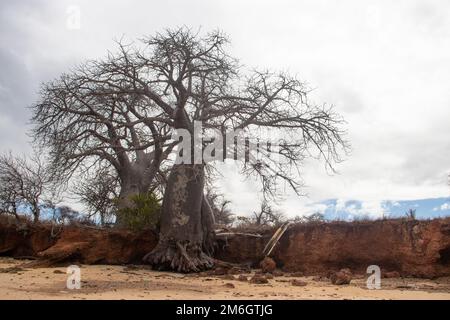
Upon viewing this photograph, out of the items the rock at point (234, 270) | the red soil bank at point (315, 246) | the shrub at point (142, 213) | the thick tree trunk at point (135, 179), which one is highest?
the thick tree trunk at point (135, 179)

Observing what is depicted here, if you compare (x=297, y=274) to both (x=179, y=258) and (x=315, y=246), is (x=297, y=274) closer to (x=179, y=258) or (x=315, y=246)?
(x=315, y=246)

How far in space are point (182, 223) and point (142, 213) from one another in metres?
1.51

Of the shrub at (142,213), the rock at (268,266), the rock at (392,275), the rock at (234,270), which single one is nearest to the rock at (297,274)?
the rock at (268,266)

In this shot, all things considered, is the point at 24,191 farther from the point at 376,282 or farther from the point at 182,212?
the point at 376,282

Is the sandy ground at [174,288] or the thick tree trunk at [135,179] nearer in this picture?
the sandy ground at [174,288]

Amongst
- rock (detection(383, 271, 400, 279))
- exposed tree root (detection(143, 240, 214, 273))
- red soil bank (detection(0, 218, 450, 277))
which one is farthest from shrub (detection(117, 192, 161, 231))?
rock (detection(383, 271, 400, 279))

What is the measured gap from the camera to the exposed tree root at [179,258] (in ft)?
33.8

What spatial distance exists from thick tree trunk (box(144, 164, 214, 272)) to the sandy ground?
80 cm

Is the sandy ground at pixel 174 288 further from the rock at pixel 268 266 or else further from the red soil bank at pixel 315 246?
Answer: the rock at pixel 268 266

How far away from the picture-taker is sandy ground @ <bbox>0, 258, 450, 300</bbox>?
20.7 feet

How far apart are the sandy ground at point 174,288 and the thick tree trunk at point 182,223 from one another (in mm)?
798

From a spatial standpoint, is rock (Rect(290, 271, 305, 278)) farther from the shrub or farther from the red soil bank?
the shrub

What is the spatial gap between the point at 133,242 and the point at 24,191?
238 inches

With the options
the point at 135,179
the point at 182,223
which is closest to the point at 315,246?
the point at 182,223
